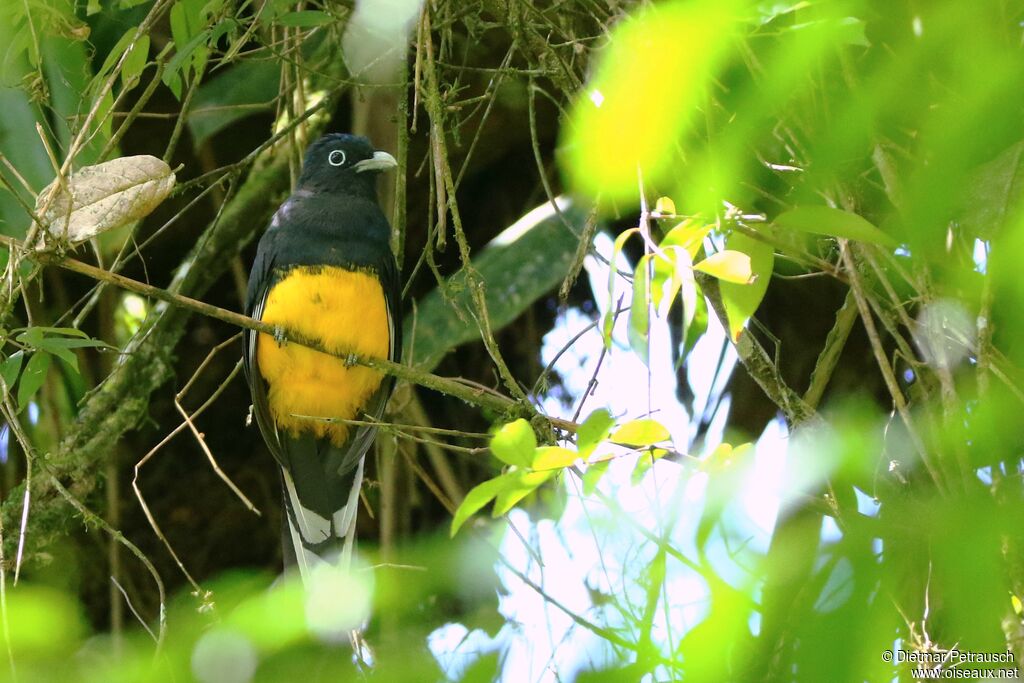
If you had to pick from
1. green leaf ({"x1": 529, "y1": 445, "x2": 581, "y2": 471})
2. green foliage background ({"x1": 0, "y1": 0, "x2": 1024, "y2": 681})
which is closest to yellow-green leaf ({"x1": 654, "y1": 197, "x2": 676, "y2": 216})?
green foliage background ({"x1": 0, "y1": 0, "x2": 1024, "y2": 681})

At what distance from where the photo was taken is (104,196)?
254 centimetres

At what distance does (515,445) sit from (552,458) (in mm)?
53

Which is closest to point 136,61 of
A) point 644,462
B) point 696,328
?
point 644,462

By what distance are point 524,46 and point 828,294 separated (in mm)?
2331

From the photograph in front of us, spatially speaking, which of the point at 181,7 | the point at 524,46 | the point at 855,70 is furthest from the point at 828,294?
the point at 855,70

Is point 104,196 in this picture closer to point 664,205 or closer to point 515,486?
point 664,205

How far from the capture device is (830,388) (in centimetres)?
460

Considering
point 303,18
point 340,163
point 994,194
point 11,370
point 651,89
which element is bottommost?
point 340,163

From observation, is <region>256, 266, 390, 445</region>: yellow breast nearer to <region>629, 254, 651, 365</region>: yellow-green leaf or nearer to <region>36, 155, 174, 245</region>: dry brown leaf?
<region>36, 155, 174, 245</region>: dry brown leaf

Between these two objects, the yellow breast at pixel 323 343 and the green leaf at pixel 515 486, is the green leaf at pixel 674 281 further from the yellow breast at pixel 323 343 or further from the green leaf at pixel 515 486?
the yellow breast at pixel 323 343

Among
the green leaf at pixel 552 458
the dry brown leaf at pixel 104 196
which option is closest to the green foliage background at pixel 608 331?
the green leaf at pixel 552 458

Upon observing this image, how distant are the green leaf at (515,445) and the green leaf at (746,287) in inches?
14.4

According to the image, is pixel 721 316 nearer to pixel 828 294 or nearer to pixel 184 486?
pixel 828 294

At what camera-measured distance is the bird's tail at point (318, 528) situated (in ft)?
13.0
